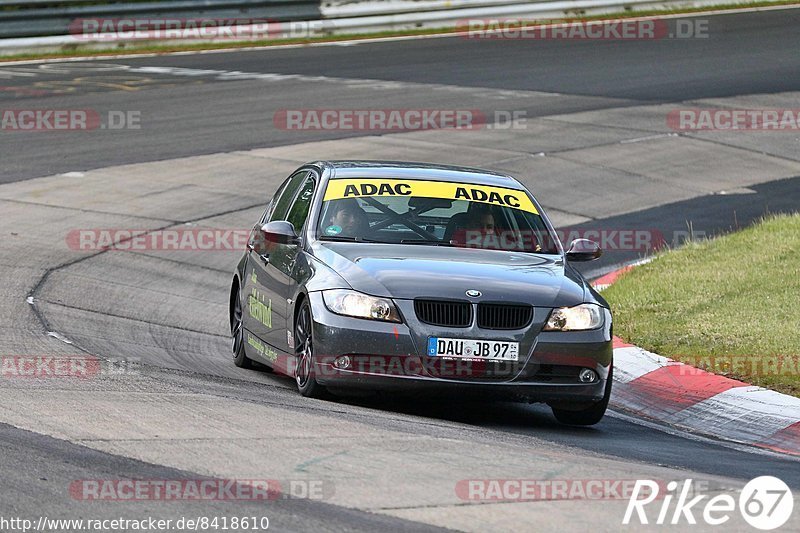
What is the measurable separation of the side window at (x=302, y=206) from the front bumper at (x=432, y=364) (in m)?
Result: 1.46

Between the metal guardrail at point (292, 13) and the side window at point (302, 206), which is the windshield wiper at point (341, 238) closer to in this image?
the side window at point (302, 206)

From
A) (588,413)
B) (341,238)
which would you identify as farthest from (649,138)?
(588,413)

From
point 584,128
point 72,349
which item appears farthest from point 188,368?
point 584,128

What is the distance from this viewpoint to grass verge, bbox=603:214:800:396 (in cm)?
1026

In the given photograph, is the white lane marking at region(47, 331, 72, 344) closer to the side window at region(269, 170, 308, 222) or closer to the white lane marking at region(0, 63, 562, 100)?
the side window at region(269, 170, 308, 222)

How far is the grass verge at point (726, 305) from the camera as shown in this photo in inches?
404

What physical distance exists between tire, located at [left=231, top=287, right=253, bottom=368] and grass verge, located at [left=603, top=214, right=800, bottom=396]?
3.00m

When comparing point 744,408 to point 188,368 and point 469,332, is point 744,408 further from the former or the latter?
point 188,368

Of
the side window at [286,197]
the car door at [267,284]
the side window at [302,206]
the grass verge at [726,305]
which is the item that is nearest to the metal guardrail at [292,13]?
the grass verge at [726,305]

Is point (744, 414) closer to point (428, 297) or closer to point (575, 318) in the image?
point (575, 318)

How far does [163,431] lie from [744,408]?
12.9 ft

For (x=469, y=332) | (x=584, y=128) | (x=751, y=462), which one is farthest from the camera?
(x=584, y=128)

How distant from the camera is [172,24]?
96.2 ft

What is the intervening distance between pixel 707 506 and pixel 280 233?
4.21m
